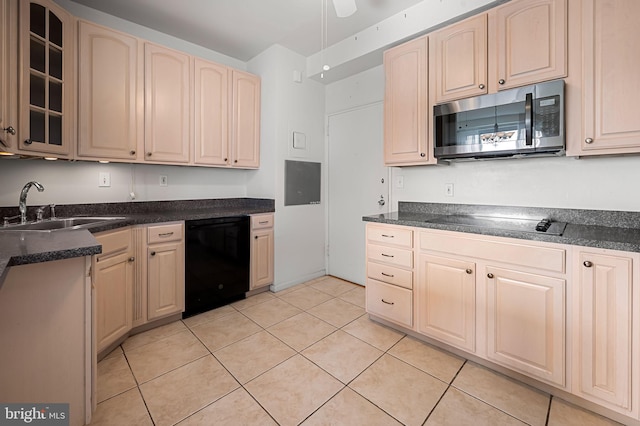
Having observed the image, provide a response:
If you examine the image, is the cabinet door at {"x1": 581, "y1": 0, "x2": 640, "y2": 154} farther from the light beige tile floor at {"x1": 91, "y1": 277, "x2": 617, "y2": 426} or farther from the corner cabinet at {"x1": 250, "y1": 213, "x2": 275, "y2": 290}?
the corner cabinet at {"x1": 250, "y1": 213, "x2": 275, "y2": 290}

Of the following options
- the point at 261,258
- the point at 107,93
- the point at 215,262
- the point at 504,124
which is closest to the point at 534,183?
the point at 504,124

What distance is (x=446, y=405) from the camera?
150 cm

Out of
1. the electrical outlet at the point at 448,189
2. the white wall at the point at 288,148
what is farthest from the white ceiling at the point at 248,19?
the electrical outlet at the point at 448,189

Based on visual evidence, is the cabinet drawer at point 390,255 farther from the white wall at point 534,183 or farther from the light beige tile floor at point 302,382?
the white wall at point 534,183

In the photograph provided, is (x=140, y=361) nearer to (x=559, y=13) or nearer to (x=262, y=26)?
(x=262, y=26)

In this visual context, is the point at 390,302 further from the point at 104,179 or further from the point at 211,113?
the point at 104,179

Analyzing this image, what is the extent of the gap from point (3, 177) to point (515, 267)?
345 cm

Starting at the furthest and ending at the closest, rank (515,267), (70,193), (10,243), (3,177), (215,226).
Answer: (215,226), (70,193), (3,177), (515,267), (10,243)

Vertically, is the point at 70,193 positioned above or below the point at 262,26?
below

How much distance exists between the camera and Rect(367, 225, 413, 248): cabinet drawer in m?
2.11

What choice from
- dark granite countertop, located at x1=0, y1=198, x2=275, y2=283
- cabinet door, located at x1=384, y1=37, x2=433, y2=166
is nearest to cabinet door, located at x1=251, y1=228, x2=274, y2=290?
dark granite countertop, located at x1=0, y1=198, x2=275, y2=283

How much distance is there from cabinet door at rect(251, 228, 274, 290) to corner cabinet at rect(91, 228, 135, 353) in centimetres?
109

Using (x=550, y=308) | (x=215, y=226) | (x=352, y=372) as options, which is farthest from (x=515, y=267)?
(x=215, y=226)

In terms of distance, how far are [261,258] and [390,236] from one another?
A: 146cm
